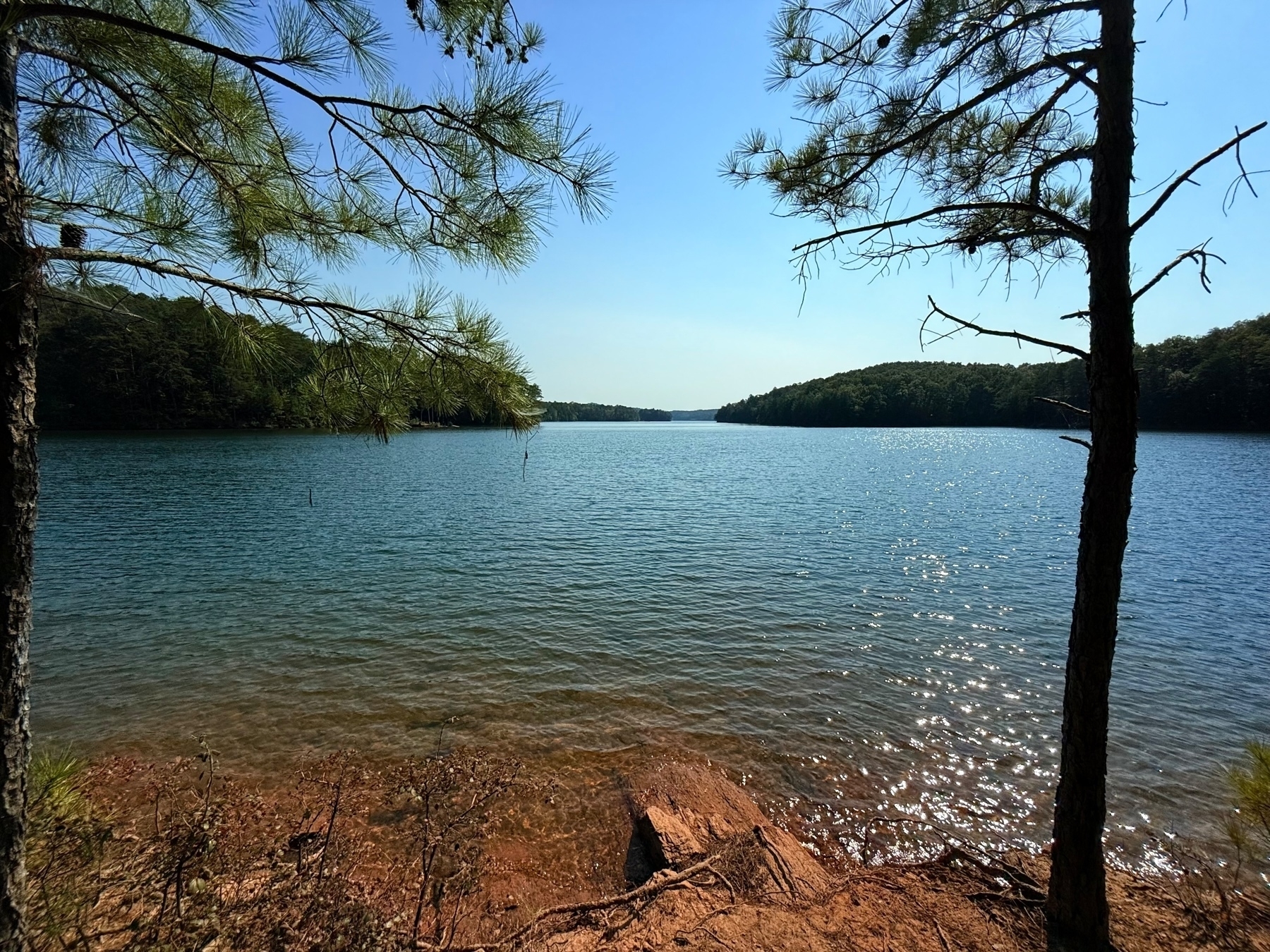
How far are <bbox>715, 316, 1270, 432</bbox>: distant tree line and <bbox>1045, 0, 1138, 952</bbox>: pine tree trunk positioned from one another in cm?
3393

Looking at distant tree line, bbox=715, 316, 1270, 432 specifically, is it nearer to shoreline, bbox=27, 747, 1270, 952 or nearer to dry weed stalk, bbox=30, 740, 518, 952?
shoreline, bbox=27, 747, 1270, 952

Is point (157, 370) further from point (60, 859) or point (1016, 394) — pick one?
point (1016, 394)

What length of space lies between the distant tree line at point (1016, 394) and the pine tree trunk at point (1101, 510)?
33.9 meters

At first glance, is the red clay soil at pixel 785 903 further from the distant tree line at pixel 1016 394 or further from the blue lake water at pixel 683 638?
the distant tree line at pixel 1016 394

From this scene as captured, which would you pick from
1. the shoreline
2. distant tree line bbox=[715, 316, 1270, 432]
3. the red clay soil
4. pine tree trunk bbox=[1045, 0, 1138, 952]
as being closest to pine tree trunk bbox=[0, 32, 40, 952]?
the shoreline

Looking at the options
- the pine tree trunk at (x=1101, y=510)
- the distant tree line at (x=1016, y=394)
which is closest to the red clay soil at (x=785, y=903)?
the pine tree trunk at (x=1101, y=510)

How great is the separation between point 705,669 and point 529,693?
9.22 ft

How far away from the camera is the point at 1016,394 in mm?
58375

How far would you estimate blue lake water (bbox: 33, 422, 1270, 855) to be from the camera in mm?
6242

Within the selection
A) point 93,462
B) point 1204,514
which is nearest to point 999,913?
point 1204,514

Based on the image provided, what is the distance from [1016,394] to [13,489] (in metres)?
72.7

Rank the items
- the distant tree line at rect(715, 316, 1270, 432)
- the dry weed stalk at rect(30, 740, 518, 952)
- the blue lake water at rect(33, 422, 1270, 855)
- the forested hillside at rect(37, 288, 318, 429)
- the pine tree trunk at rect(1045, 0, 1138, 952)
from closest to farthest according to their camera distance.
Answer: the pine tree trunk at rect(1045, 0, 1138, 952), the forested hillside at rect(37, 288, 318, 429), the dry weed stalk at rect(30, 740, 518, 952), the blue lake water at rect(33, 422, 1270, 855), the distant tree line at rect(715, 316, 1270, 432)

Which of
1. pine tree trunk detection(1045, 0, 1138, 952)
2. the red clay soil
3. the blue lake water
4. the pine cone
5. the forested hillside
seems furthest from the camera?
the blue lake water

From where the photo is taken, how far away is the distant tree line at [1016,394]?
66750mm
